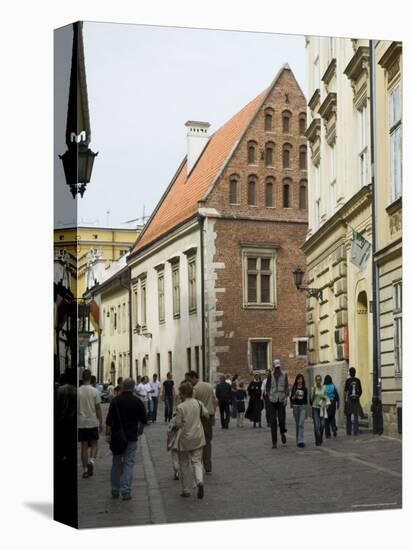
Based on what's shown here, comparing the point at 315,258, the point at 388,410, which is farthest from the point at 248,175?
the point at 388,410

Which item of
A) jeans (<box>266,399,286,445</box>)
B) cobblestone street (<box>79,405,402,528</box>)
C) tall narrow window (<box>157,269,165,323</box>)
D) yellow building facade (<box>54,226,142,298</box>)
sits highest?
yellow building facade (<box>54,226,142,298</box>)

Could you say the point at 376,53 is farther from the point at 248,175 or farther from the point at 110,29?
the point at 110,29

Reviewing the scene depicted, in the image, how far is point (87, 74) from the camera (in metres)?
12.2

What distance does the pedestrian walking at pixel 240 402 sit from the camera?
1298 centimetres

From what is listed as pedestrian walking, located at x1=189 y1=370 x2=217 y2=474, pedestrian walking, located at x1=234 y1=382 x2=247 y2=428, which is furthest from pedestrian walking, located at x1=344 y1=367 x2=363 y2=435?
pedestrian walking, located at x1=189 y1=370 x2=217 y2=474

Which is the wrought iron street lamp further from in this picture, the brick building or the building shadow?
the building shadow

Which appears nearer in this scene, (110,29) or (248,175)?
(110,29)

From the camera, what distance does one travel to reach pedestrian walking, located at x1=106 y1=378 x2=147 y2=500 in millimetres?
12070

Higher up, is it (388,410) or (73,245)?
(73,245)

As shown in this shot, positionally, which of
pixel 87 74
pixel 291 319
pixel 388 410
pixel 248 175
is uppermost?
pixel 87 74

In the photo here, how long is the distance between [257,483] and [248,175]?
12.1 ft

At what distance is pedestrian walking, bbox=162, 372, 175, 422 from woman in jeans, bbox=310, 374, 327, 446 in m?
1.79

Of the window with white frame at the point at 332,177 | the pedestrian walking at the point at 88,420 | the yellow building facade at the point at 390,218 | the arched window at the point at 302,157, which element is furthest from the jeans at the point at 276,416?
the arched window at the point at 302,157

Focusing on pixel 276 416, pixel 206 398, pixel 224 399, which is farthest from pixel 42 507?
pixel 276 416
